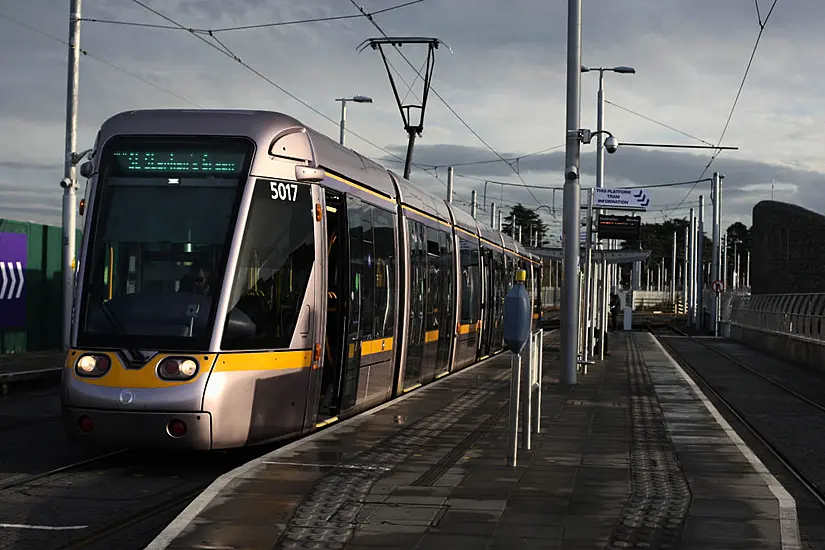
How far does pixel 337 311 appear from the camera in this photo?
12562mm

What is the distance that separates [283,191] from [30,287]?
1519cm

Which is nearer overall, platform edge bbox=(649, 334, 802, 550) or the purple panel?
platform edge bbox=(649, 334, 802, 550)

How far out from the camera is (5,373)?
1858cm

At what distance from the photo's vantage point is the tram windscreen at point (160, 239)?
1037cm

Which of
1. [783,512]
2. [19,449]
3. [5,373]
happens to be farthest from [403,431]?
[5,373]

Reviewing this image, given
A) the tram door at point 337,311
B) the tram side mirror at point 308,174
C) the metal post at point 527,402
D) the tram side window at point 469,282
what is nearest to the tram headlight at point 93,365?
the tram side mirror at point 308,174

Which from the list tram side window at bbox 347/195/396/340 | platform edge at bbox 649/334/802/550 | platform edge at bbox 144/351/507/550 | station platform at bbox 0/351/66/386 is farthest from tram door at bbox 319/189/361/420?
station platform at bbox 0/351/66/386

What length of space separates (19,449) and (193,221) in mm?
2951

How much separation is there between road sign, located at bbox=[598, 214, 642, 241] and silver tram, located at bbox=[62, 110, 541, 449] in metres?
14.6

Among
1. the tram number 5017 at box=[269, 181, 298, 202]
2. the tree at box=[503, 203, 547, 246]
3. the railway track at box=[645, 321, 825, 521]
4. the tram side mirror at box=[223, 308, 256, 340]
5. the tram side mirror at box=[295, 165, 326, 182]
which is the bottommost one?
the railway track at box=[645, 321, 825, 521]

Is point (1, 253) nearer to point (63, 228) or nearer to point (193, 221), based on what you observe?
point (63, 228)

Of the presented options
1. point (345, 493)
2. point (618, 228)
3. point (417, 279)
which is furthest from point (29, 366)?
point (345, 493)

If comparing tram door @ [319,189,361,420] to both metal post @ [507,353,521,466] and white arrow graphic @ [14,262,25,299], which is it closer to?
metal post @ [507,353,521,466]

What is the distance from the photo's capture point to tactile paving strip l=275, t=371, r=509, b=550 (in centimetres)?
717
